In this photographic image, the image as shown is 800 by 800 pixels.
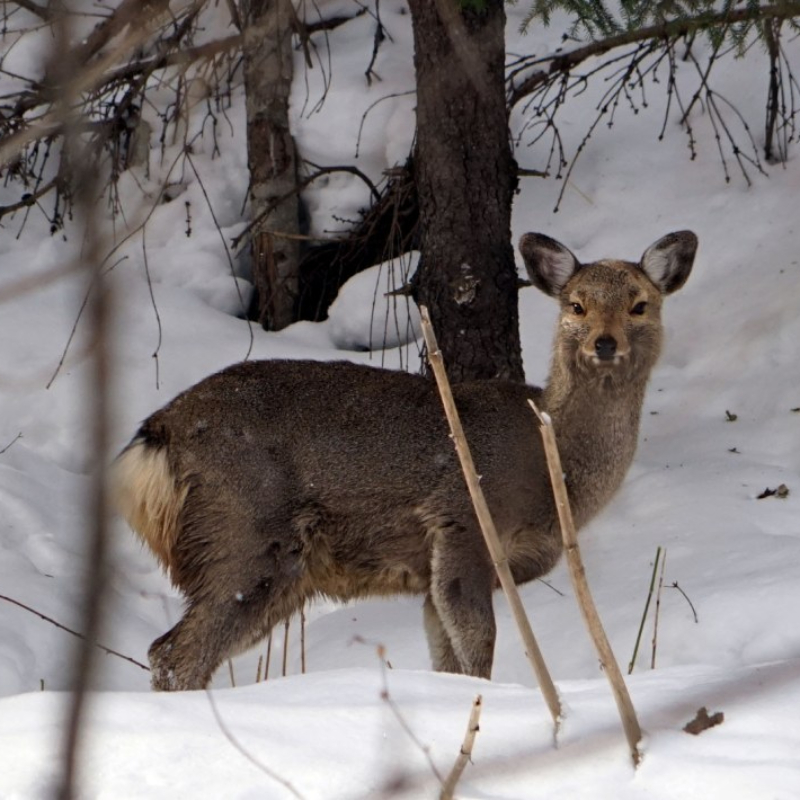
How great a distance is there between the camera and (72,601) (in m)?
6.82

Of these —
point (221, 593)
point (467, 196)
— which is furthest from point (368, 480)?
point (467, 196)

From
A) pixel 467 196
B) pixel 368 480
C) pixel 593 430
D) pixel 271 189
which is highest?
pixel 271 189

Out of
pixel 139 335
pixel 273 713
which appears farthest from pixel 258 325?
pixel 273 713

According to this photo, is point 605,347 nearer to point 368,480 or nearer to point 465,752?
point 368,480

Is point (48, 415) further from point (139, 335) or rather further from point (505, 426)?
point (505, 426)

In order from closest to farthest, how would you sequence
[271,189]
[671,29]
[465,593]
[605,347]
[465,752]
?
[465,752] < [465,593] < [605,347] < [671,29] < [271,189]

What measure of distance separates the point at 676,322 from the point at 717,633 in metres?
3.41

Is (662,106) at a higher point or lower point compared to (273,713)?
higher

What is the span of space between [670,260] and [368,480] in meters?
1.82

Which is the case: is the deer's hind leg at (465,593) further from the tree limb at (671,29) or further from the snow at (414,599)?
the tree limb at (671,29)

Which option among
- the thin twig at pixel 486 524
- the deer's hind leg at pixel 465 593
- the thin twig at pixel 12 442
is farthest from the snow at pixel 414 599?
the deer's hind leg at pixel 465 593

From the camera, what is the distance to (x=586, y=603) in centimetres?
280

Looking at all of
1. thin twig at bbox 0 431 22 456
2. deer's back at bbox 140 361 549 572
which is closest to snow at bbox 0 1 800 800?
thin twig at bbox 0 431 22 456

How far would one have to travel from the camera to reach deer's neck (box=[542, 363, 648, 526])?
6078mm
